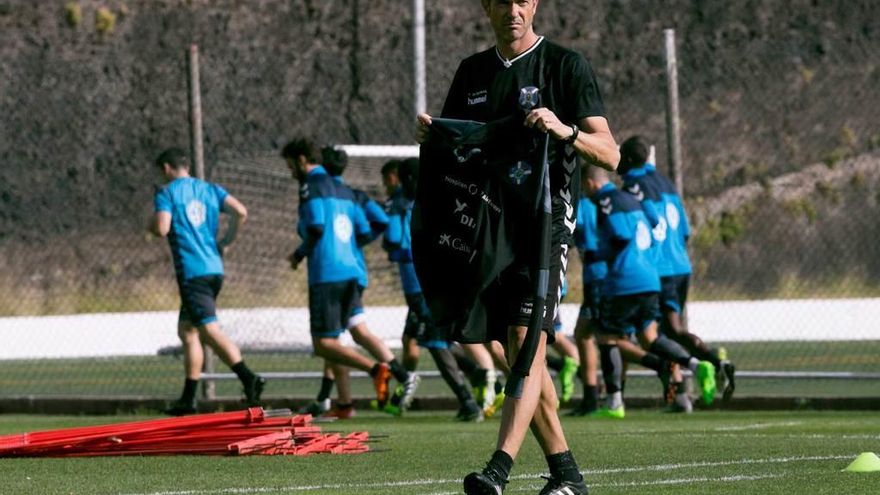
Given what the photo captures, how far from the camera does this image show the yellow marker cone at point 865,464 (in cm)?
849

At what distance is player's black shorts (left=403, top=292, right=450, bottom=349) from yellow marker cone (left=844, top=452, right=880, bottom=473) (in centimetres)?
662

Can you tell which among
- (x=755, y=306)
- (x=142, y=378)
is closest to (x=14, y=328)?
(x=142, y=378)

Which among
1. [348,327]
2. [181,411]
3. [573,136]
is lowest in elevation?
[181,411]

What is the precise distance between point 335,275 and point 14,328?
15.3m

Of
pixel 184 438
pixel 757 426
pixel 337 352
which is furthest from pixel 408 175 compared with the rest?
pixel 184 438

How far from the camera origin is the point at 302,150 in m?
15.3

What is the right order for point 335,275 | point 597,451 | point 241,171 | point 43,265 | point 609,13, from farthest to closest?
1. point 609,13
2. point 43,265
3. point 241,171
4. point 335,275
5. point 597,451

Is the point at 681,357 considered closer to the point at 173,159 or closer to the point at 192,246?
the point at 192,246

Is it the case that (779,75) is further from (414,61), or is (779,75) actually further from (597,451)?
(597,451)

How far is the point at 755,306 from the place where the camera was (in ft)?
97.5

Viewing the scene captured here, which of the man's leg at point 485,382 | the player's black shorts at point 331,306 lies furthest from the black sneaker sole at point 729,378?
the player's black shorts at point 331,306

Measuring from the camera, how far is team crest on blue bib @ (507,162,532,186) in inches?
290

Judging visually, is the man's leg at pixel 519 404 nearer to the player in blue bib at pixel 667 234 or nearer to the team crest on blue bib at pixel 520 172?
the team crest on blue bib at pixel 520 172

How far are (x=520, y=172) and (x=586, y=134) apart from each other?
11.2 inches
